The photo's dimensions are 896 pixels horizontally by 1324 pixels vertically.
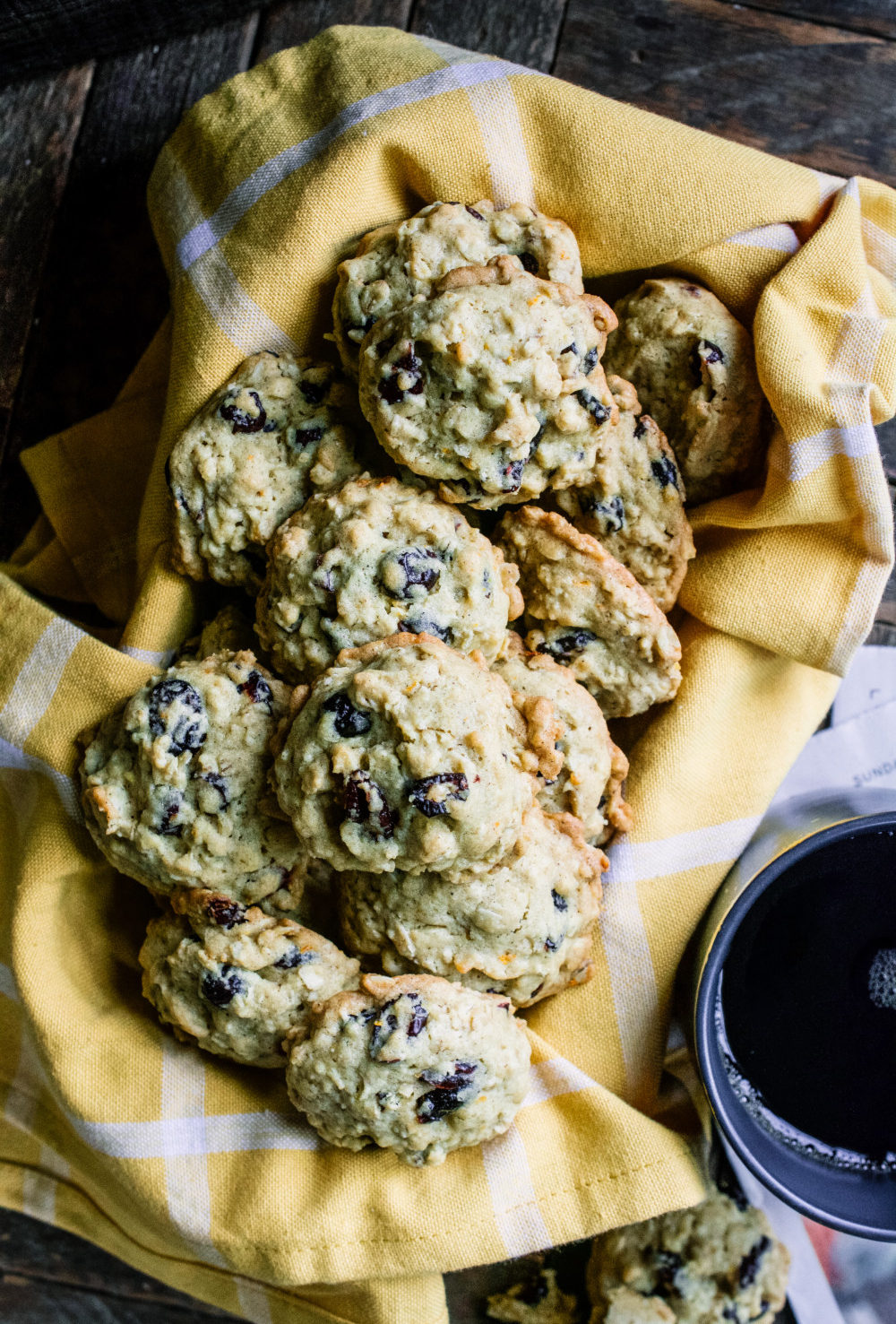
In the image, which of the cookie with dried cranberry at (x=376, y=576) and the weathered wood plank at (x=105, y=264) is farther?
the weathered wood plank at (x=105, y=264)

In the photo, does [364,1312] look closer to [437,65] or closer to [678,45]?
[437,65]

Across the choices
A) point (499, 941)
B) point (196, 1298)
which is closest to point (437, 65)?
point (499, 941)

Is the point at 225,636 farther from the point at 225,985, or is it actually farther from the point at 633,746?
the point at 633,746

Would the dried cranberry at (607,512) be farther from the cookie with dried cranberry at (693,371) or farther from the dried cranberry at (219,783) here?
Result: the dried cranberry at (219,783)

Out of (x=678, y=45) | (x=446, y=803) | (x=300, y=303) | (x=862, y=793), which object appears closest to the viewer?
(x=446, y=803)

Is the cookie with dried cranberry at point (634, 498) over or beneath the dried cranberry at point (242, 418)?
beneath

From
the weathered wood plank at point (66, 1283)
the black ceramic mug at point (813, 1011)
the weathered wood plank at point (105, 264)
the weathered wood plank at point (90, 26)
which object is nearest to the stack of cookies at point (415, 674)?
the black ceramic mug at point (813, 1011)
